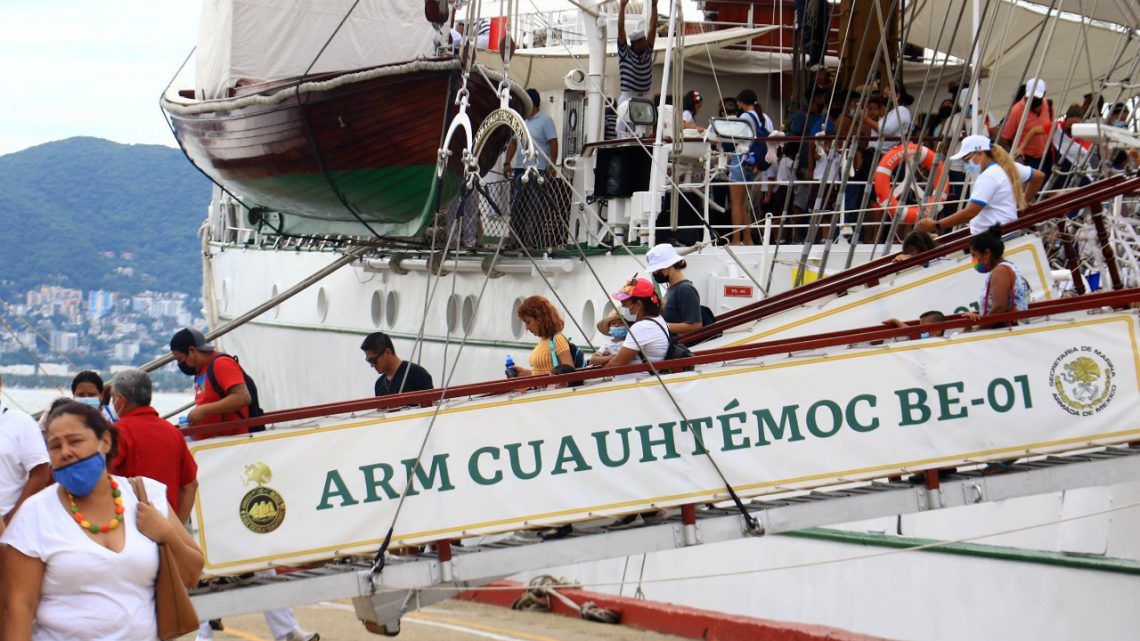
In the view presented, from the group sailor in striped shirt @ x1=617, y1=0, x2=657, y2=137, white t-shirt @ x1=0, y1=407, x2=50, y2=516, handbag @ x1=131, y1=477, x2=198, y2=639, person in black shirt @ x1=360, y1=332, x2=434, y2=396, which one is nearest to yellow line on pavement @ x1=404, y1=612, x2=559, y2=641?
person in black shirt @ x1=360, y1=332, x2=434, y2=396

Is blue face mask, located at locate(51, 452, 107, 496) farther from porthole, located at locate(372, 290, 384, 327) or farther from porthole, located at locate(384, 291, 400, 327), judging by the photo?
porthole, located at locate(372, 290, 384, 327)

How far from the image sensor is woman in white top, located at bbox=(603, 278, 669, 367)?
8617 millimetres

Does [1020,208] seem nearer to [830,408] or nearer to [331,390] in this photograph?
[830,408]

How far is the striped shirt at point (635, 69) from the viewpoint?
14.7 metres

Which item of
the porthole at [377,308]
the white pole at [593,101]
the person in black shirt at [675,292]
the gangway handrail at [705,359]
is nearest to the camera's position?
the gangway handrail at [705,359]

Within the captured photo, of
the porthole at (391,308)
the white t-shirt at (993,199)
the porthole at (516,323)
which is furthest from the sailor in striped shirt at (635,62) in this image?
the white t-shirt at (993,199)

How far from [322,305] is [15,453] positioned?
14252 mm

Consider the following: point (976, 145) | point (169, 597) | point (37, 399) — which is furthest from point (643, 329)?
point (37, 399)

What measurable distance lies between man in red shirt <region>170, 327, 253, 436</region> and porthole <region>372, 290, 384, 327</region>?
961cm

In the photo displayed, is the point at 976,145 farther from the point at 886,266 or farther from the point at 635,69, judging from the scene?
the point at 635,69

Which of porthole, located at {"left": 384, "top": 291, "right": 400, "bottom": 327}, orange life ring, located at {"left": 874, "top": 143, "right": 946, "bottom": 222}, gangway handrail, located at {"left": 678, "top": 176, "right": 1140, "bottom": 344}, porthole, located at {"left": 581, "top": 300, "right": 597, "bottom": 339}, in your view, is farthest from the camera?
porthole, located at {"left": 384, "top": 291, "right": 400, "bottom": 327}

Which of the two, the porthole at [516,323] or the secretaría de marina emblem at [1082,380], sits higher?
the secretaría de marina emblem at [1082,380]

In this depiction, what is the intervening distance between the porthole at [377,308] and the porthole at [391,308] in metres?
0.14

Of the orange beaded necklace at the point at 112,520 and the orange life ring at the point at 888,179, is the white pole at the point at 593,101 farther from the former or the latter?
the orange beaded necklace at the point at 112,520
